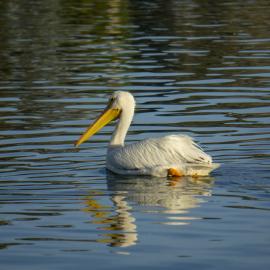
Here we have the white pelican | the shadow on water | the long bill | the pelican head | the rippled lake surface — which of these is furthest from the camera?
the long bill


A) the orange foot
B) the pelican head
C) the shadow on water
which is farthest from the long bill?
the orange foot

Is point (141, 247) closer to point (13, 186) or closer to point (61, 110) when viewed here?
point (13, 186)

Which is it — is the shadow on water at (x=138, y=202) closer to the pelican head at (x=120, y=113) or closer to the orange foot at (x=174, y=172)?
the orange foot at (x=174, y=172)

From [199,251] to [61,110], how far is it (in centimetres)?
703

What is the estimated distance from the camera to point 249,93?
15.2 meters

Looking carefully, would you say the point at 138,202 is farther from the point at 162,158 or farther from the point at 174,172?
the point at 162,158

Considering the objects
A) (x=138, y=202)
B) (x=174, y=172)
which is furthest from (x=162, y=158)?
(x=138, y=202)

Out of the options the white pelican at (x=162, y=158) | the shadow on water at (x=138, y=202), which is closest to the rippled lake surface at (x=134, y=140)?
the shadow on water at (x=138, y=202)

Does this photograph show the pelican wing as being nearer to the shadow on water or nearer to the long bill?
the shadow on water

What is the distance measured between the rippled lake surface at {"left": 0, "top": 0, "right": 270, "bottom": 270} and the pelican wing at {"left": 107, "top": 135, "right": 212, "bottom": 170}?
0.59ft

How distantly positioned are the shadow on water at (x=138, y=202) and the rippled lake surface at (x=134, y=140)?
0.01 meters

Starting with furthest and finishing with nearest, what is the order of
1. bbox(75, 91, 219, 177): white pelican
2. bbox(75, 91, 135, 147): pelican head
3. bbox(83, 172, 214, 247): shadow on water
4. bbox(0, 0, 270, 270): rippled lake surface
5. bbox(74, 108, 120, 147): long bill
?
bbox(74, 108, 120, 147): long bill → bbox(75, 91, 135, 147): pelican head → bbox(75, 91, 219, 177): white pelican → bbox(83, 172, 214, 247): shadow on water → bbox(0, 0, 270, 270): rippled lake surface

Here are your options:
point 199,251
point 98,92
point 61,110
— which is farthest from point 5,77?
point 199,251

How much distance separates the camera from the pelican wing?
33.9 feet
